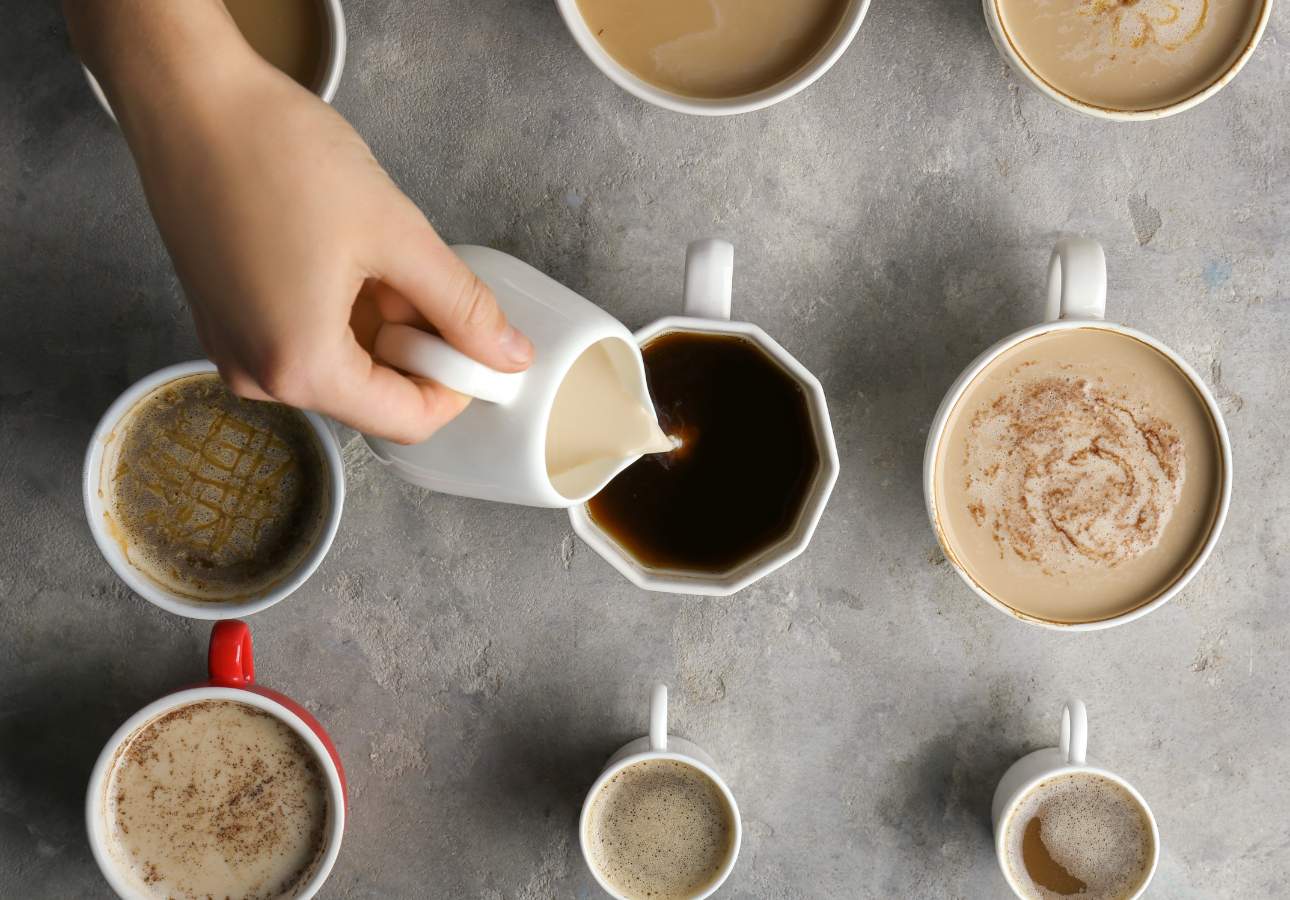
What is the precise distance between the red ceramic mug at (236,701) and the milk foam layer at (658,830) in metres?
0.35

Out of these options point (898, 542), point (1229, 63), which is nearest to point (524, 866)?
point (898, 542)

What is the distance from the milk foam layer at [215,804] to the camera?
4.25ft

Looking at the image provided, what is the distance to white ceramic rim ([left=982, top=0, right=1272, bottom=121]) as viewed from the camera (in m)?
1.23

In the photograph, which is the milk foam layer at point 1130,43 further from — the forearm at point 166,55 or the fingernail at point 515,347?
the forearm at point 166,55

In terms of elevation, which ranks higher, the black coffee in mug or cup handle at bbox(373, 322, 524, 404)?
cup handle at bbox(373, 322, 524, 404)

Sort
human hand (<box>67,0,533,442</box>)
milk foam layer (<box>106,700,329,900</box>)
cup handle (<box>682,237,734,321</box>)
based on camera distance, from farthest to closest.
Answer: milk foam layer (<box>106,700,329,900</box>) < cup handle (<box>682,237,734,321</box>) < human hand (<box>67,0,533,442</box>)

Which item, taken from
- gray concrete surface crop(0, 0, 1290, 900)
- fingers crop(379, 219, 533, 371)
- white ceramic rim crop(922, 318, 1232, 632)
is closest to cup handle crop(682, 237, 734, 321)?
gray concrete surface crop(0, 0, 1290, 900)

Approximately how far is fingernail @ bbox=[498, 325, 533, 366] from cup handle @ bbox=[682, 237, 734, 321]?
39 centimetres

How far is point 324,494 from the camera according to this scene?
1297 mm

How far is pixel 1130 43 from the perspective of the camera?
1.25 m

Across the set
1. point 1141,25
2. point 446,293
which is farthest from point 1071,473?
point 446,293

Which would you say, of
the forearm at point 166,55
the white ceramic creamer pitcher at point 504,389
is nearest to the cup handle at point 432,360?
the white ceramic creamer pitcher at point 504,389

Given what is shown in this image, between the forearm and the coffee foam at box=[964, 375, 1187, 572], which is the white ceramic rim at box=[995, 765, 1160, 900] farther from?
the forearm

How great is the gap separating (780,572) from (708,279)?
0.45 m
